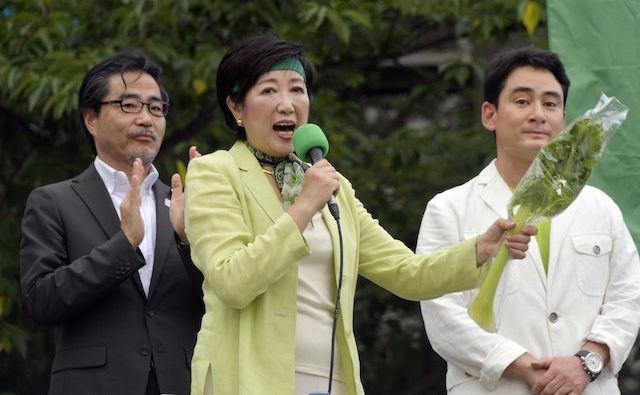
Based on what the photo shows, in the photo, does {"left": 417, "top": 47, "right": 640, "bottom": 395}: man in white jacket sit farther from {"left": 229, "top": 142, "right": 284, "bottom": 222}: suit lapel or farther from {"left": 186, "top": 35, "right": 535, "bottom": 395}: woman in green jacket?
{"left": 229, "top": 142, "right": 284, "bottom": 222}: suit lapel

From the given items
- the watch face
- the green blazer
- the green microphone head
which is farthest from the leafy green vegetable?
the watch face

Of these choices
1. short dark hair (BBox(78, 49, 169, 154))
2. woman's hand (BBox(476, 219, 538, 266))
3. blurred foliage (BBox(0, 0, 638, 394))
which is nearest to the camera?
woman's hand (BBox(476, 219, 538, 266))

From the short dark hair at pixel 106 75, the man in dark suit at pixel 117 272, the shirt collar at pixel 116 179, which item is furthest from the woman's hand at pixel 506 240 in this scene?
the short dark hair at pixel 106 75

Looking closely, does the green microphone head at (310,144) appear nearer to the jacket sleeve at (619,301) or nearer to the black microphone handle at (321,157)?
the black microphone handle at (321,157)

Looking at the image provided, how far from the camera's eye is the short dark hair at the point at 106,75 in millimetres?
5191

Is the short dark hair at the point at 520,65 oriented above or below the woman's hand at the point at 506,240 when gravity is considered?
above

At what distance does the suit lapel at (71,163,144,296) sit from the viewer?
492 centimetres

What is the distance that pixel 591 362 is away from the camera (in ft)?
16.2

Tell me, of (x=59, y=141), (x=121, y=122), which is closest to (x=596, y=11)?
(x=121, y=122)

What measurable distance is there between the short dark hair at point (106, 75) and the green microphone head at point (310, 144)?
50.0 inches

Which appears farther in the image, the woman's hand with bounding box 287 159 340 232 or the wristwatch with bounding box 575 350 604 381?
the wristwatch with bounding box 575 350 604 381

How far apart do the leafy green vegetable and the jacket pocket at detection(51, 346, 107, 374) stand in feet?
4.27

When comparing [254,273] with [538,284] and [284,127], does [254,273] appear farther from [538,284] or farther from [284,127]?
[538,284]

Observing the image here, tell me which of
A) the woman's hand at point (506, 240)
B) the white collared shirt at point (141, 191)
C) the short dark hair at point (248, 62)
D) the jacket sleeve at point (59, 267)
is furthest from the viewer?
the white collared shirt at point (141, 191)
